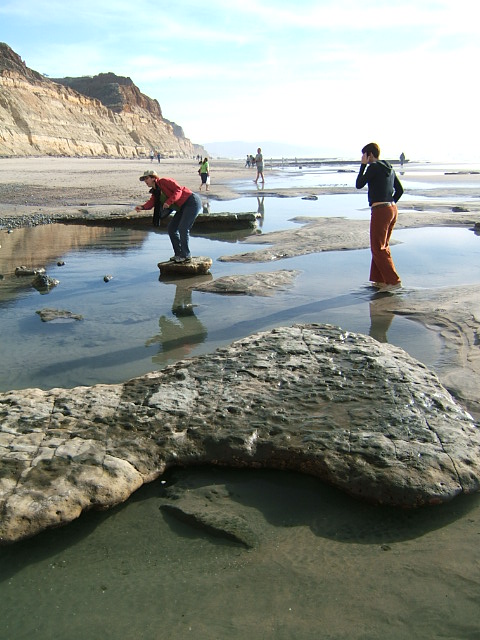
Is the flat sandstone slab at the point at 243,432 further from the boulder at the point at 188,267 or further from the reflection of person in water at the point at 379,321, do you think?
the boulder at the point at 188,267

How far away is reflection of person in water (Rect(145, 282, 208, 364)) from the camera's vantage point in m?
4.77

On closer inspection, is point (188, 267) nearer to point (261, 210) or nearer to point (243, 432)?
point (243, 432)

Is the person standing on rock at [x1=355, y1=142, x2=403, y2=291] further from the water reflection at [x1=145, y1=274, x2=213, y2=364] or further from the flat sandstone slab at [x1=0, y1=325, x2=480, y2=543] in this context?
Result: the flat sandstone slab at [x1=0, y1=325, x2=480, y2=543]

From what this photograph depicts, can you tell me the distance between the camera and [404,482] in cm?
251

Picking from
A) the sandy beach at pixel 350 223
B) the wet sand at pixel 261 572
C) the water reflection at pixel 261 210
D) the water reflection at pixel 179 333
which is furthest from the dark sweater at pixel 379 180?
the water reflection at pixel 261 210

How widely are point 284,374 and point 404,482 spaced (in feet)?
3.49

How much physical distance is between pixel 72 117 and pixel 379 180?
210ft

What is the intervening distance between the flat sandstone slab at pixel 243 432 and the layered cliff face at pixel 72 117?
4628 centimetres

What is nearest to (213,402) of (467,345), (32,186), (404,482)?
(404,482)

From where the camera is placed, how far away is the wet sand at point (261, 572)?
1.92 m

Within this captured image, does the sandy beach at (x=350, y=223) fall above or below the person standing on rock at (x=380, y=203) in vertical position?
below

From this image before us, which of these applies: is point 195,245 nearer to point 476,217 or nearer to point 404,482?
point 476,217

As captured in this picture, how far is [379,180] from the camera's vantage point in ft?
22.3

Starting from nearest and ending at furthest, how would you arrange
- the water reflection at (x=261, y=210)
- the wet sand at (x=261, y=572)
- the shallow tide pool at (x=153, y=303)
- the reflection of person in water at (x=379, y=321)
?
the wet sand at (x=261, y=572) < the shallow tide pool at (x=153, y=303) < the reflection of person in water at (x=379, y=321) < the water reflection at (x=261, y=210)
